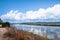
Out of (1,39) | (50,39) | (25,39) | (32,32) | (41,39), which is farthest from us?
(32,32)

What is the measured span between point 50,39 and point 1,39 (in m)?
2.21

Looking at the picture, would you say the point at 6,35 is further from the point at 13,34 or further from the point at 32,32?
the point at 32,32

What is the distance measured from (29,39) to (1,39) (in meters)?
1.09

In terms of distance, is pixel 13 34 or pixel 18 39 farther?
pixel 13 34

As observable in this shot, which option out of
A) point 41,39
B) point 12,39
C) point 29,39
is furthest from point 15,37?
point 41,39

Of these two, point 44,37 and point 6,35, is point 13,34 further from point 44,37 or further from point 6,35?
point 44,37

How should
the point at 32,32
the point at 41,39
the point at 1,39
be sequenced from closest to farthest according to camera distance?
the point at 1,39 → the point at 41,39 → the point at 32,32

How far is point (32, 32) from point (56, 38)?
2.07 meters

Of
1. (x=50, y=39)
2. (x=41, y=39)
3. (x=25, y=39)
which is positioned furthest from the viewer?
(x=50, y=39)

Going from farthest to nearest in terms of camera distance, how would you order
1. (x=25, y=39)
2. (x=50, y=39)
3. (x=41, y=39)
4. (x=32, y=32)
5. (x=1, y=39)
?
(x=32, y=32), (x=50, y=39), (x=41, y=39), (x=1, y=39), (x=25, y=39)

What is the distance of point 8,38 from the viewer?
6871 mm

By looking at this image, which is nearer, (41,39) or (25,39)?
(25,39)

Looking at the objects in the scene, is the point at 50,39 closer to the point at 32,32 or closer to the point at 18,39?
the point at 32,32

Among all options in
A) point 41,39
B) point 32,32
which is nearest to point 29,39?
point 41,39
